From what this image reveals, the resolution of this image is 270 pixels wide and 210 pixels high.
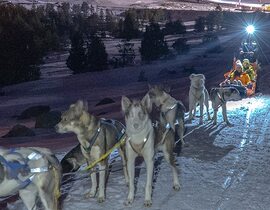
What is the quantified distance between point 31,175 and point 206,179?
11.3 feet

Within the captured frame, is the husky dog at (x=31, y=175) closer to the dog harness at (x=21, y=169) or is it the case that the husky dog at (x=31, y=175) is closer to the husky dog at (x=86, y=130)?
the dog harness at (x=21, y=169)

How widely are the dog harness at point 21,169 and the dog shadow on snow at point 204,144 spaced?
171 inches

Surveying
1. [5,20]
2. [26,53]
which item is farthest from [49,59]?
[26,53]

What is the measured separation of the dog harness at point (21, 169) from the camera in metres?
3.75

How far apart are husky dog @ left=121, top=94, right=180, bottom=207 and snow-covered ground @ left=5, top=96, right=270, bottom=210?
0.45 m

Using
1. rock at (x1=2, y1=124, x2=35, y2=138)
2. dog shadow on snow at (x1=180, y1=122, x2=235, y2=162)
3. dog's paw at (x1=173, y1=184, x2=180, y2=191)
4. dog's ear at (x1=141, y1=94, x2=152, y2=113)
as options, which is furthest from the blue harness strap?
rock at (x1=2, y1=124, x2=35, y2=138)

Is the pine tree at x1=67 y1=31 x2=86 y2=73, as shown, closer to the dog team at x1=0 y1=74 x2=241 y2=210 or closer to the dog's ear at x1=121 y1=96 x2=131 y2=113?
the dog team at x1=0 y1=74 x2=241 y2=210

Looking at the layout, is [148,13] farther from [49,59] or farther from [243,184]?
[243,184]

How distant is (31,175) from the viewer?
3924mm

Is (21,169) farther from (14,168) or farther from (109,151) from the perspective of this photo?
(109,151)

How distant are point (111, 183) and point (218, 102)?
5.06 meters

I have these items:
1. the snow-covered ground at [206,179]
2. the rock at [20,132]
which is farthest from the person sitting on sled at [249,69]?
the rock at [20,132]

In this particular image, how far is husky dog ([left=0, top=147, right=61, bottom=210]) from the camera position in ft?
12.4

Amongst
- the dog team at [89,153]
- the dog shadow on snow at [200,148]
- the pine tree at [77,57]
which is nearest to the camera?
the dog team at [89,153]
